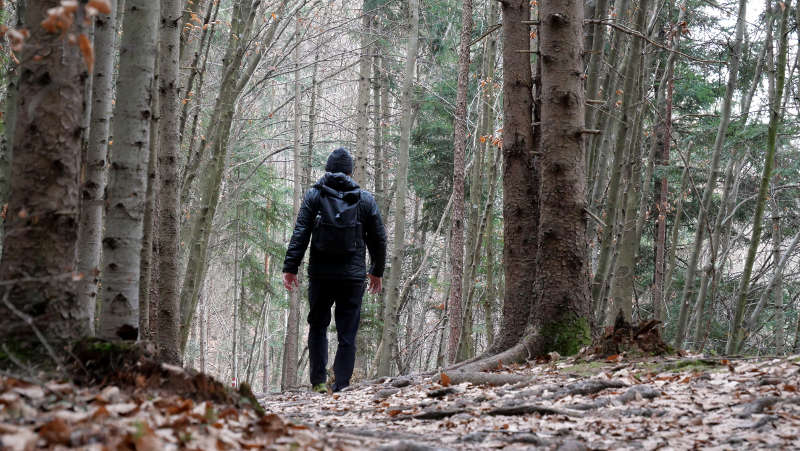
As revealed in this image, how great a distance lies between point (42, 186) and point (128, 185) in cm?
111

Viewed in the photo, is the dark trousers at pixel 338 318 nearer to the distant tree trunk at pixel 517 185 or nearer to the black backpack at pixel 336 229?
the black backpack at pixel 336 229

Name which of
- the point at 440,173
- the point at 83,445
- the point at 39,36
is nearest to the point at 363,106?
the point at 440,173

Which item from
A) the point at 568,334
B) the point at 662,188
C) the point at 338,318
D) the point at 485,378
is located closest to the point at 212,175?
the point at 338,318

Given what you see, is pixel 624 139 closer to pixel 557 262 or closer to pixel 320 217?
pixel 557 262

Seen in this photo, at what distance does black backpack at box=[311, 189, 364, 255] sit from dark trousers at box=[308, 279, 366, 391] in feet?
1.06

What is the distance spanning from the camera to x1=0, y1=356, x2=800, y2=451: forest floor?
2.19 metres

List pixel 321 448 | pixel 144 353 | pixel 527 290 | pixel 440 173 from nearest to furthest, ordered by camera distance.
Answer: pixel 321 448 < pixel 144 353 < pixel 527 290 < pixel 440 173

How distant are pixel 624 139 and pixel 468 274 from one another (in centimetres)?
391

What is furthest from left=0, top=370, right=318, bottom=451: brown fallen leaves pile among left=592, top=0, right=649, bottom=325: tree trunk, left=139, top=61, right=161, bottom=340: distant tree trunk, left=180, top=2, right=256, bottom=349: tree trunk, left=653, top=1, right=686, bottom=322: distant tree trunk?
left=653, top=1, right=686, bottom=322: distant tree trunk

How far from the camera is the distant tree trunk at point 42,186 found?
267cm

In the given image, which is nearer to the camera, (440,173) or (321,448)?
(321,448)

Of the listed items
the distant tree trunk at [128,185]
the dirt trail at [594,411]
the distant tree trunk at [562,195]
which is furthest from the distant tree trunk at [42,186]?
the distant tree trunk at [562,195]

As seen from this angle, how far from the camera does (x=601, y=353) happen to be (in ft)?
15.5

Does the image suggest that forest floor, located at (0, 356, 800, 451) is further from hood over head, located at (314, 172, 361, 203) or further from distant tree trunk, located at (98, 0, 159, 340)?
hood over head, located at (314, 172, 361, 203)
